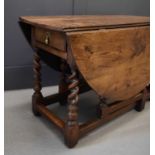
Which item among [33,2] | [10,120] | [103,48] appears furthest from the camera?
[33,2]

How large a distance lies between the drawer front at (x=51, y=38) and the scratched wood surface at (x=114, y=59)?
0.11 m

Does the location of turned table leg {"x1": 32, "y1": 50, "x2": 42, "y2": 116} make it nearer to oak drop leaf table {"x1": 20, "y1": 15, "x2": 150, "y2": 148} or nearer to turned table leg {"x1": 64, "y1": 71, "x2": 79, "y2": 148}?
oak drop leaf table {"x1": 20, "y1": 15, "x2": 150, "y2": 148}

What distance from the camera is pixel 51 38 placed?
147 centimetres

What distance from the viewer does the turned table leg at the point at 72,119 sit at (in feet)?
4.69

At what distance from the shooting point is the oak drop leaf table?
4.41 ft

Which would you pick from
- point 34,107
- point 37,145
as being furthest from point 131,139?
point 34,107

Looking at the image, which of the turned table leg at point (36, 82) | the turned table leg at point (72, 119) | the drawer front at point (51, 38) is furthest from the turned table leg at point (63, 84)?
the turned table leg at point (72, 119)

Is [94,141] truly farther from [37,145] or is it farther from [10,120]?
[10,120]

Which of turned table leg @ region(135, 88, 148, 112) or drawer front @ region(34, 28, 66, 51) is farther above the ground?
drawer front @ region(34, 28, 66, 51)

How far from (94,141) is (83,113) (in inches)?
16.2

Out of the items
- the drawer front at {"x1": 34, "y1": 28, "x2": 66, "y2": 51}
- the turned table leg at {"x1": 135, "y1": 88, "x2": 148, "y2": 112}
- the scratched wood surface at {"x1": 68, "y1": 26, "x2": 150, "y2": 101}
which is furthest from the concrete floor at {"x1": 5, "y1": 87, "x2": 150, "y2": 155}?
the drawer front at {"x1": 34, "y1": 28, "x2": 66, "y2": 51}

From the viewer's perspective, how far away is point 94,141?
157cm

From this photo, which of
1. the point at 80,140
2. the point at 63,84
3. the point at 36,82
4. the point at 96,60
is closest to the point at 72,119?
the point at 80,140
